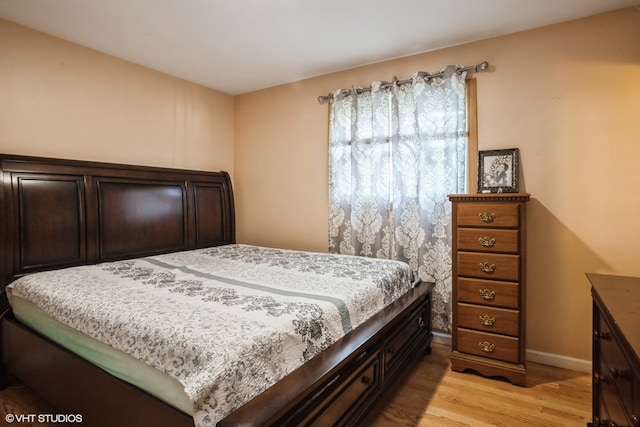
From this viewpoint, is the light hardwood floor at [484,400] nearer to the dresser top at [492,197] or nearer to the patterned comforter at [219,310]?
the patterned comforter at [219,310]

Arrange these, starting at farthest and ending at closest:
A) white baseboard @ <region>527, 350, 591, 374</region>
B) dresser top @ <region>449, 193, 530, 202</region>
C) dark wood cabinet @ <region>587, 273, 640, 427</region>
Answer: white baseboard @ <region>527, 350, 591, 374</region>, dresser top @ <region>449, 193, 530, 202</region>, dark wood cabinet @ <region>587, 273, 640, 427</region>

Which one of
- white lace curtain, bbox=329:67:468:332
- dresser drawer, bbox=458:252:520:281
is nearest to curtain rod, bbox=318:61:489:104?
white lace curtain, bbox=329:67:468:332

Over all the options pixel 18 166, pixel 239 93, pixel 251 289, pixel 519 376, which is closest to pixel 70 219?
pixel 18 166

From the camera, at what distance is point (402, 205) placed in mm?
2879

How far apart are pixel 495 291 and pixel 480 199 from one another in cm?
63

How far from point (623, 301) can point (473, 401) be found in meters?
1.17

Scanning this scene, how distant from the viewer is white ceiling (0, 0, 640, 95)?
7.07 ft

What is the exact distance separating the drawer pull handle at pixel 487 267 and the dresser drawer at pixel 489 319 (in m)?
0.25

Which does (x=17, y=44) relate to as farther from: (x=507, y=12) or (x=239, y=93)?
(x=507, y=12)

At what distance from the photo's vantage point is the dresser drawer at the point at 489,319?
83.7 inches

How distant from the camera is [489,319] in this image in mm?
2195

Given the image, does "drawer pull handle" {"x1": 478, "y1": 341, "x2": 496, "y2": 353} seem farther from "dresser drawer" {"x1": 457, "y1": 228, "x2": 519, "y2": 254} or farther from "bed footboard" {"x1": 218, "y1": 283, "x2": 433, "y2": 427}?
"dresser drawer" {"x1": 457, "y1": 228, "x2": 519, "y2": 254}

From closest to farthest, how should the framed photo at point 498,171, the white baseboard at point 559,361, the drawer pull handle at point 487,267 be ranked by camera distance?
1. the drawer pull handle at point 487,267
2. the white baseboard at point 559,361
3. the framed photo at point 498,171
